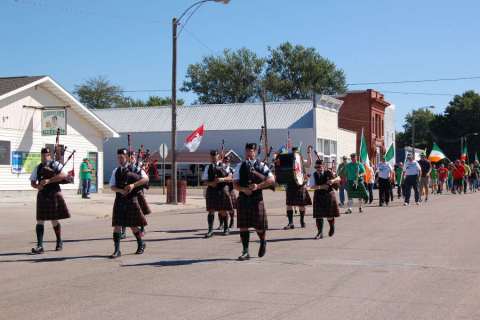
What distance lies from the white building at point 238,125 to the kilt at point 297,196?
112ft

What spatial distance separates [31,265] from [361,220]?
388 inches

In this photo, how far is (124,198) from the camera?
426 inches

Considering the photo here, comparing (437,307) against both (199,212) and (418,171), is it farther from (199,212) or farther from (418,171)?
(418,171)

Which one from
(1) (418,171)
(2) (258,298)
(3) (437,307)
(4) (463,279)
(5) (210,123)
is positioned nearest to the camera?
(3) (437,307)

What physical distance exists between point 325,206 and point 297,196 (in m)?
1.98

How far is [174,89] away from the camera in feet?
84.2

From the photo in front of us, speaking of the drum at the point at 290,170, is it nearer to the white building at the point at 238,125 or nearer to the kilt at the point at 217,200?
the kilt at the point at 217,200

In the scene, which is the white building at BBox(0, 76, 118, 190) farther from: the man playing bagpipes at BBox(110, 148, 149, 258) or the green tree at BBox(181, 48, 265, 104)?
the green tree at BBox(181, 48, 265, 104)

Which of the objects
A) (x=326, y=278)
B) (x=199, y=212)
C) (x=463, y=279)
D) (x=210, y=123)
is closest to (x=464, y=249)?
(x=463, y=279)

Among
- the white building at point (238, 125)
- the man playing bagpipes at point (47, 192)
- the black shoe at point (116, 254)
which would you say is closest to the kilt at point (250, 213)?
the black shoe at point (116, 254)

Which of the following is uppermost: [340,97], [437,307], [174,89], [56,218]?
[340,97]

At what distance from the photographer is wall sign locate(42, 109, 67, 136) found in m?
28.4

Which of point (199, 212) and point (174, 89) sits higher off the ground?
point (174, 89)

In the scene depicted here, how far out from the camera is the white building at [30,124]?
88.3 ft
